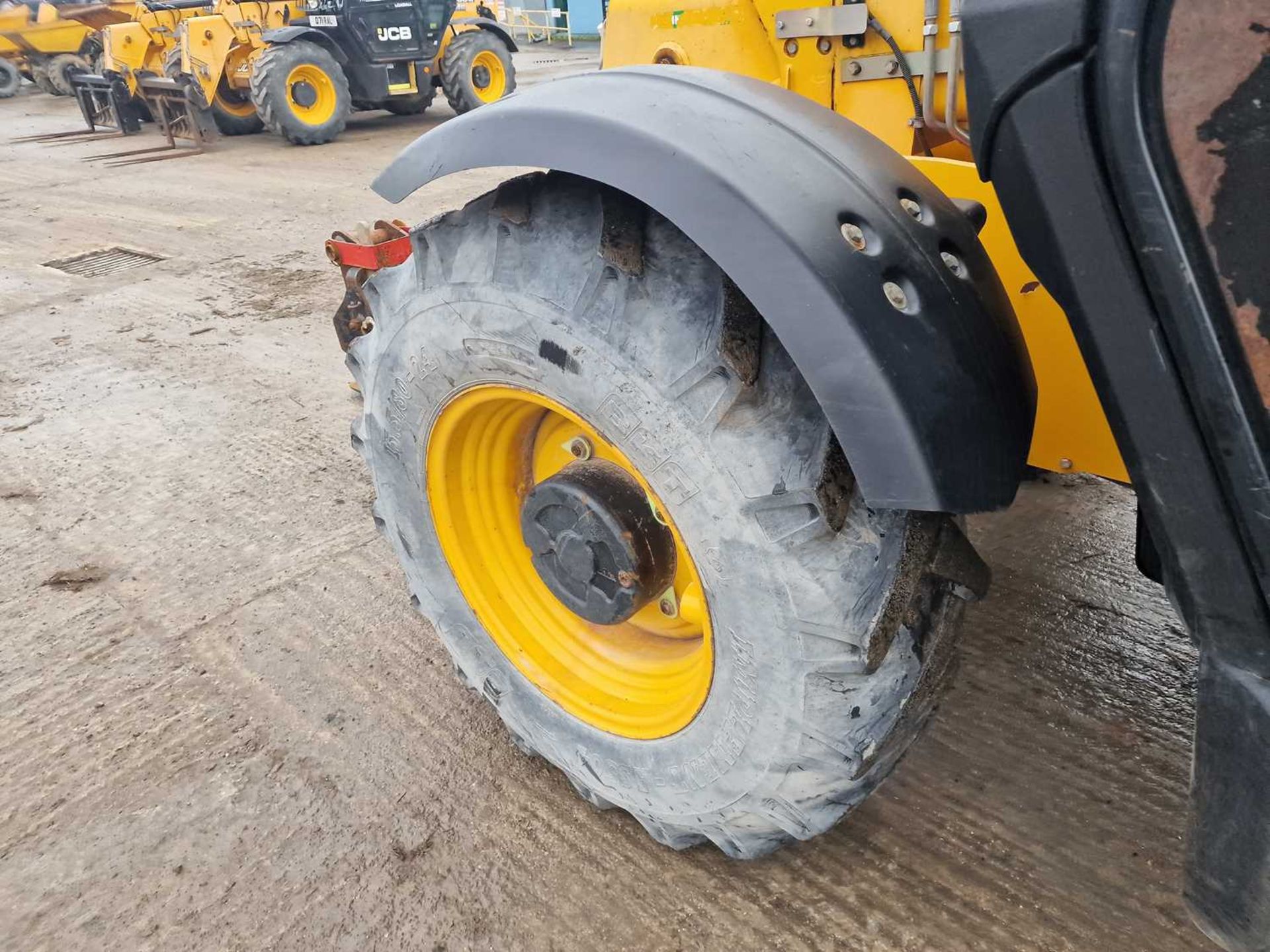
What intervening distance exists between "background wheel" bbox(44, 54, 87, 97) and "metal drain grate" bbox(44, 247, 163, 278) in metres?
12.8

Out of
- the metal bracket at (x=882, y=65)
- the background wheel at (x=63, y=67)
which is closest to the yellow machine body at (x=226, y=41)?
the background wheel at (x=63, y=67)

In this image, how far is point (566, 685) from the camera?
5.51ft

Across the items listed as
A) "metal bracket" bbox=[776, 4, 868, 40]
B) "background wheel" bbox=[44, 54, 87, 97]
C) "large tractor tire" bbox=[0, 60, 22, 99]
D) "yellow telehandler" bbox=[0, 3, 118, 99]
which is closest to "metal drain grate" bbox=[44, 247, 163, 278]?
"metal bracket" bbox=[776, 4, 868, 40]

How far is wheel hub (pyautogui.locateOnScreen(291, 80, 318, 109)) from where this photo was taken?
32.2 ft

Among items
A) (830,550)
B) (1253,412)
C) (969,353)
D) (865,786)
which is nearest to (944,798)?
(865,786)

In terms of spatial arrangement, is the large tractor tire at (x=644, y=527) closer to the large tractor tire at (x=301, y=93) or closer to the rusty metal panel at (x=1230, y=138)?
the rusty metal panel at (x=1230, y=138)

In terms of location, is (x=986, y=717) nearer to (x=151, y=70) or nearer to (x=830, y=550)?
(x=830, y=550)

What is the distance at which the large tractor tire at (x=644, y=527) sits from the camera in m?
1.12

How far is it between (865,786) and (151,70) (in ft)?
43.6

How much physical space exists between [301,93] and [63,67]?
31.7 feet

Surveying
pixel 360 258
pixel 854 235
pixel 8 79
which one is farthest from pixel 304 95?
pixel 8 79

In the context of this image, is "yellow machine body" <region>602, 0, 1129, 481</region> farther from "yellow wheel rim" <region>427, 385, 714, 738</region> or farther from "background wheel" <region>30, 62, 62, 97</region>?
"background wheel" <region>30, 62, 62, 97</region>

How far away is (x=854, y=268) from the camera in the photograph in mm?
939

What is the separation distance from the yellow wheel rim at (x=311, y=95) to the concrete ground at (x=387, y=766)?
307 inches
